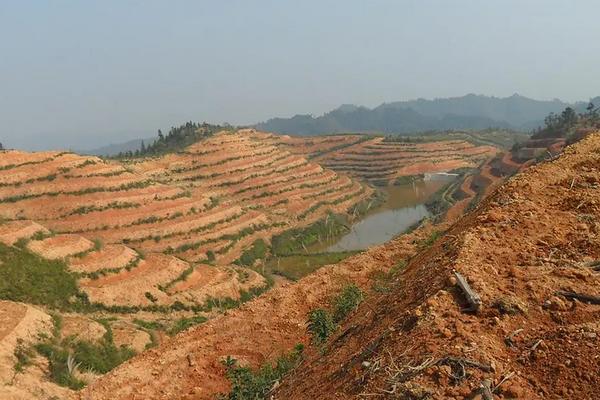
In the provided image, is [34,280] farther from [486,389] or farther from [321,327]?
[486,389]

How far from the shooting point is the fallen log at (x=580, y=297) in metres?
6.91

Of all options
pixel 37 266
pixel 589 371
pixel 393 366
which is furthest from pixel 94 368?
pixel 589 371

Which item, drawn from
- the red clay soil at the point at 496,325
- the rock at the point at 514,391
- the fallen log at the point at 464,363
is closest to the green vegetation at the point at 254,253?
the red clay soil at the point at 496,325

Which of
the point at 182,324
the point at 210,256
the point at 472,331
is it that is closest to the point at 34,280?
the point at 182,324

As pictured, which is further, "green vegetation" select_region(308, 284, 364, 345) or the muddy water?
the muddy water

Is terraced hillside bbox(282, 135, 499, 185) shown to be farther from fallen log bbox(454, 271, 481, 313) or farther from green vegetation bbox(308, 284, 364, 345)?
fallen log bbox(454, 271, 481, 313)

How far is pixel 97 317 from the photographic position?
3095cm

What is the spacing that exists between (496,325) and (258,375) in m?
7.29

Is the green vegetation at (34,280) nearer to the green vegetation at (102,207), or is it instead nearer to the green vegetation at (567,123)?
the green vegetation at (102,207)

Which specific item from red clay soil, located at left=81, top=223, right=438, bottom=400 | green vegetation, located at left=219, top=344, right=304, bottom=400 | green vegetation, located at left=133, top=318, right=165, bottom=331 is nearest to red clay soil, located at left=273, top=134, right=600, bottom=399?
green vegetation, located at left=219, top=344, right=304, bottom=400

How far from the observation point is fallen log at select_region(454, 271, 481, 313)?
23.4ft

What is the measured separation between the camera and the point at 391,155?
115062mm

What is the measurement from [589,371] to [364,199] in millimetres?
79341

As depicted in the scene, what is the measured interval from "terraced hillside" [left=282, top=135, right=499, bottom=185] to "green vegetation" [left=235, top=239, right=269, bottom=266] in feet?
163
